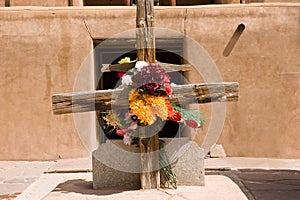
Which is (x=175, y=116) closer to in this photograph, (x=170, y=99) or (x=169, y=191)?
(x=170, y=99)

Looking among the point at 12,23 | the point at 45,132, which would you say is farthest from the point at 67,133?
the point at 12,23

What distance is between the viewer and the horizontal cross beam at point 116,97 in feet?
17.6

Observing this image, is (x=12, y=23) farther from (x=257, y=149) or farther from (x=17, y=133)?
(x=257, y=149)

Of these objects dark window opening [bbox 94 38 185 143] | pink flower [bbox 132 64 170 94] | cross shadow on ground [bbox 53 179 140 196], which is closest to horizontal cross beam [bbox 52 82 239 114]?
pink flower [bbox 132 64 170 94]

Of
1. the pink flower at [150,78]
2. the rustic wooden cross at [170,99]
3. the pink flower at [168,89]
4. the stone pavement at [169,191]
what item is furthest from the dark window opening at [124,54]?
the pink flower at [150,78]

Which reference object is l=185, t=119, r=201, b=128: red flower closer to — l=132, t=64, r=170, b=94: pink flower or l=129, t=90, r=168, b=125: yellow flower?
l=129, t=90, r=168, b=125: yellow flower

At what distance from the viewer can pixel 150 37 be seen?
560 centimetres

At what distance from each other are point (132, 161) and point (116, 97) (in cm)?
87

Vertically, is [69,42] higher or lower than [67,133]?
higher

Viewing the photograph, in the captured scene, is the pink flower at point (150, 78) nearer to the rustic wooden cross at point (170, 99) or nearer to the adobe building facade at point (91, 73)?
the rustic wooden cross at point (170, 99)

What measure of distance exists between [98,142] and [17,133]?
61.1 inches

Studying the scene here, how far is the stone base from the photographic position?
18.8 ft

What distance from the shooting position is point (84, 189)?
5734mm

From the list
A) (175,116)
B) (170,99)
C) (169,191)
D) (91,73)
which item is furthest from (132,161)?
(91,73)
